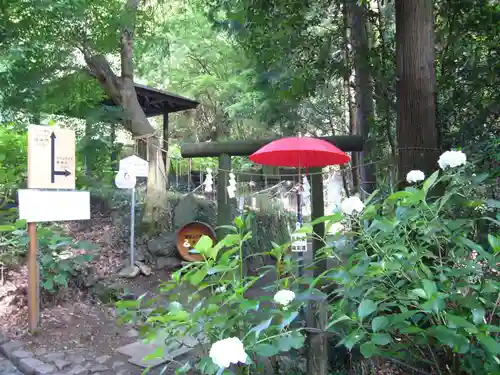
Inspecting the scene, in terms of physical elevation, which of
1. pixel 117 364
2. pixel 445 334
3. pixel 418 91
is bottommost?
pixel 117 364

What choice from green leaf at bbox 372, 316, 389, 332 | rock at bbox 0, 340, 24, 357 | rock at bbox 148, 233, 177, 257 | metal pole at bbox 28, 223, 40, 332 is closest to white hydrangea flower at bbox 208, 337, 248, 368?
green leaf at bbox 372, 316, 389, 332

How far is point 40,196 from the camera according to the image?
153 inches

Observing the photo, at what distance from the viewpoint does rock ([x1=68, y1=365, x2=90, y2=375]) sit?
3135mm

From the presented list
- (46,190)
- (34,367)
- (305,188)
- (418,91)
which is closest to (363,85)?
(305,188)

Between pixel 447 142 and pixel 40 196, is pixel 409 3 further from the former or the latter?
pixel 40 196

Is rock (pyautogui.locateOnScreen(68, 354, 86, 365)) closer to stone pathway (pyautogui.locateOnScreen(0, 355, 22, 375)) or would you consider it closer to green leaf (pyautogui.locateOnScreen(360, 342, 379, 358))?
stone pathway (pyautogui.locateOnScreen(0, 355, 22, 375))

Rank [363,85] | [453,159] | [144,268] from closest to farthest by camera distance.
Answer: [453,159], [363,85], [144,268]

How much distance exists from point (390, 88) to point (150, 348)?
12.7 feet

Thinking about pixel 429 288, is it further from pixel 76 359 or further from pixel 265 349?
pixel 76 359

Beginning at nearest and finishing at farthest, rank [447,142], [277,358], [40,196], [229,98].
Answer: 1. [277,358]
2. [447,142]
3. [40,196]
4. [229,98]

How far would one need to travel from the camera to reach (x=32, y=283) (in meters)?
3.83

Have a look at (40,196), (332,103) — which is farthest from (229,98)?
(40,196)

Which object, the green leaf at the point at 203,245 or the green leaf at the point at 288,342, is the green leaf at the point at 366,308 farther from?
the green leaf at the point at 203,245

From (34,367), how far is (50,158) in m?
1.92
